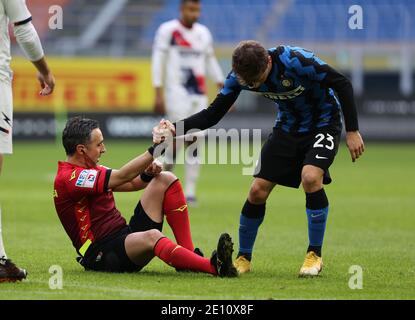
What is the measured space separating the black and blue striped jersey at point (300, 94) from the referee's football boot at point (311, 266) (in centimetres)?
100

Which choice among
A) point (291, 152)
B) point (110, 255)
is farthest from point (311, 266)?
point (110, 255)

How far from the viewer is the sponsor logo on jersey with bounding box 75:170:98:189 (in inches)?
270

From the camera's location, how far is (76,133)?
23.1 ft

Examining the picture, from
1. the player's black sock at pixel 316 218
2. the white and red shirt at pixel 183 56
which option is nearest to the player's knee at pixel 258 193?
the player's black sock at pixel 316 218

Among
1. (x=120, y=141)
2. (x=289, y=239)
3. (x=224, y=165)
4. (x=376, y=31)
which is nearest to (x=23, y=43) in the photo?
(x=289, y=239)

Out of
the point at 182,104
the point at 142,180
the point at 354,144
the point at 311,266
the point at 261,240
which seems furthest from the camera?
the point at 182,104

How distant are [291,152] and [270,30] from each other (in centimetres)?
2429

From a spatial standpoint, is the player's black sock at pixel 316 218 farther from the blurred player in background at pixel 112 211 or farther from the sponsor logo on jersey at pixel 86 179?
the sponsor logo on jersey at pixel 86 179

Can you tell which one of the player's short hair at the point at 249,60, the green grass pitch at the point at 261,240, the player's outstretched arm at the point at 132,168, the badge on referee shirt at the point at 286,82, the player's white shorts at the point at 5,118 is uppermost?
the player's short hair at the point at 249,60

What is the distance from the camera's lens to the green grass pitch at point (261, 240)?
640 centimetres

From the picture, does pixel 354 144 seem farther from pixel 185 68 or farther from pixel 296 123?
pixel 185 68

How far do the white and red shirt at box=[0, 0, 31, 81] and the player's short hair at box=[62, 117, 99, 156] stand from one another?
24.3 inches

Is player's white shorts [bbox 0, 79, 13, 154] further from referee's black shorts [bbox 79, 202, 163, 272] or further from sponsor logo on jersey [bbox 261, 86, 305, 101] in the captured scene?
sponsor logo on jersey [bbox 261, 86, 305, 101]

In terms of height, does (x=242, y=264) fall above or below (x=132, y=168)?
below
